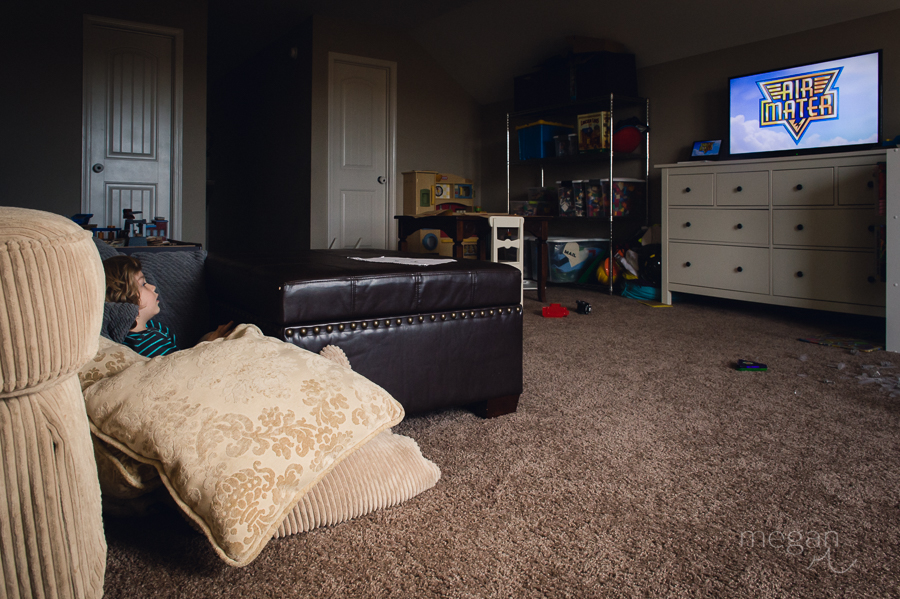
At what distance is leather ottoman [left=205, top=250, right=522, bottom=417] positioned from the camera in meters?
1.58

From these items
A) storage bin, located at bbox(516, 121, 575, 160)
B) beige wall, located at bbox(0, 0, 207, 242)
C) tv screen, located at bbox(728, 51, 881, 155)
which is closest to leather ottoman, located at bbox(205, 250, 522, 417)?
tv screen, located at bbox(728, 51, 881, 155)

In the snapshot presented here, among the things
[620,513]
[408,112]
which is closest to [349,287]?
[620,513]

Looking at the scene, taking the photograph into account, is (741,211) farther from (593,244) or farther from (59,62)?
(59,62)

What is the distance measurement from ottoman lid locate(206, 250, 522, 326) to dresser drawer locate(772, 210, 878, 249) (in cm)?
238

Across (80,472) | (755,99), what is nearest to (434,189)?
(755,99)

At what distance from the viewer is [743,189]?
382 cm

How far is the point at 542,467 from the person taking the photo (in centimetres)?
152

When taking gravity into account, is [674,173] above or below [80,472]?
above

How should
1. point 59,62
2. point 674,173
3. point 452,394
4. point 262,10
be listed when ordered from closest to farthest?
point 452,394 → point 674,173 → point 59,62 → point 262,10

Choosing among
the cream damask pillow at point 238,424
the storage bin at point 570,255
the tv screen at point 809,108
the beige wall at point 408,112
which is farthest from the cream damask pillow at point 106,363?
the beige wall at point 408,112

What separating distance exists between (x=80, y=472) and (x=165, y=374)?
0.37m

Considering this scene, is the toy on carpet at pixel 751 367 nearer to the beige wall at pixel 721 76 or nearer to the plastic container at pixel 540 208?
the beige wall at pixel 721 76

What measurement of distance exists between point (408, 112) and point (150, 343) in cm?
529

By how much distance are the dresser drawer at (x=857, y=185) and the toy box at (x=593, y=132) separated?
6.14ft
